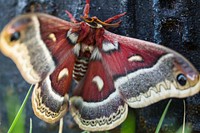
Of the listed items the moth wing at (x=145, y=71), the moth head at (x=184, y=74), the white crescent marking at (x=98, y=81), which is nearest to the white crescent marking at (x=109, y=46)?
the moth wing at (x=145, y=71)

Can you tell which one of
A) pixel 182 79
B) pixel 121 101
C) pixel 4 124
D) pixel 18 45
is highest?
pixel 18 45

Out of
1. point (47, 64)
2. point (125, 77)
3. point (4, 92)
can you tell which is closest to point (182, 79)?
point (125, 77)

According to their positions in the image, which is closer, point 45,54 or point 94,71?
point 45,54

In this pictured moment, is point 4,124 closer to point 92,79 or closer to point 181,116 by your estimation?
point 92,79

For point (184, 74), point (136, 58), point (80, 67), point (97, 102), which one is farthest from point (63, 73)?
point (184, 74)

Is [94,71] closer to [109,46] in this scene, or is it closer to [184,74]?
[109,46]

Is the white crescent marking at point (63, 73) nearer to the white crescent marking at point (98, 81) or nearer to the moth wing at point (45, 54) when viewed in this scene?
the moth wing at point (45, 54)
